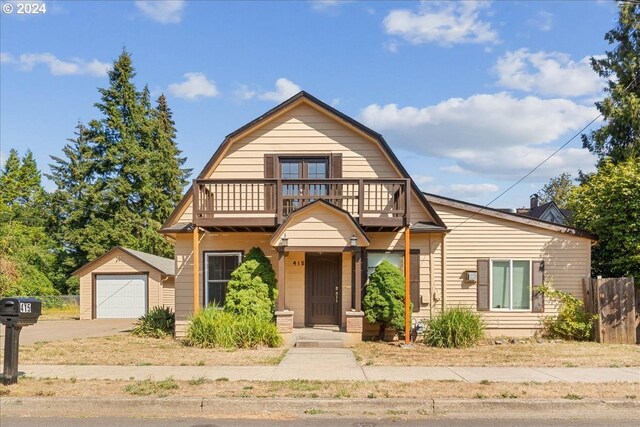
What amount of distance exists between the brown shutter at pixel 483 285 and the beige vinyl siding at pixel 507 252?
0.45 feet

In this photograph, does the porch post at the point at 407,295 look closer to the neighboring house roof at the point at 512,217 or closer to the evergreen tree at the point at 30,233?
the neighboring house roof at the point at 512,217

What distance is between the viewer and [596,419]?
6578 mm

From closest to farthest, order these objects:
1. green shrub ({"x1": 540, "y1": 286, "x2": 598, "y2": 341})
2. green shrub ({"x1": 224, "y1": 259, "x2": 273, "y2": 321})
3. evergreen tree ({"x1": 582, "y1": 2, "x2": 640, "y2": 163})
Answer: green shrub ({"x1": 224, "y1": 259, "x2": 273, "y2": 321}) → green shrub ({"x1": 540, "y1": 286, "x2": 598, "y2": 341}) → evergreen tree ({"x1": 582, "y1": 2, "x2": 640, "y2": 163})

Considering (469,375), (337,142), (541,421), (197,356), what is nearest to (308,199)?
(337,142)

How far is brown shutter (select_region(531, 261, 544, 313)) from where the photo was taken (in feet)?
47.3

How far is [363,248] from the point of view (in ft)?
45.7

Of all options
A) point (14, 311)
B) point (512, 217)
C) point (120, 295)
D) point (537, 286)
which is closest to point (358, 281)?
point (512, 217)

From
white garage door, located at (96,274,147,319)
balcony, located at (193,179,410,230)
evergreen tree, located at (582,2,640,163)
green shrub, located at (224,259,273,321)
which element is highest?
evergreen tree, located at (582,2,640,163)

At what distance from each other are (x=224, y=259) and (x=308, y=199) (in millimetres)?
3129

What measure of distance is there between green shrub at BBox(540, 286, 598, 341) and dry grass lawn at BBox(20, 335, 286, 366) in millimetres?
7645

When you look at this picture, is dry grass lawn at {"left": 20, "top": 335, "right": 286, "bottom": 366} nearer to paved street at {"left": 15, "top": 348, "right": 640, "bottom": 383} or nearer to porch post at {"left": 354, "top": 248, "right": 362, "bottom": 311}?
paved street at {"left": 15, "top": 348, "right": 640, "bottom": 383}

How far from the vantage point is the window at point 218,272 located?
14703mm

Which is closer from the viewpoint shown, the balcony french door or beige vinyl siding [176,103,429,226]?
the balcony french door

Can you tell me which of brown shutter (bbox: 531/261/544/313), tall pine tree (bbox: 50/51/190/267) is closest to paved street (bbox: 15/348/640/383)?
brown shutter (bbox: 531/261/544/313)
